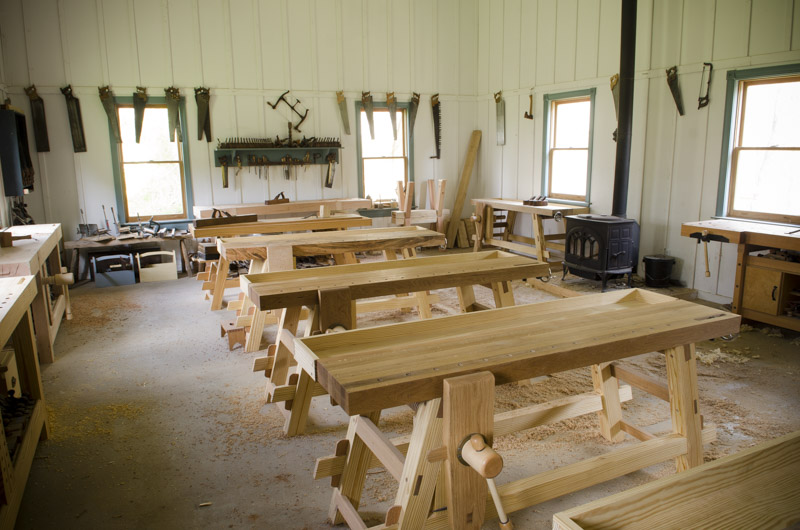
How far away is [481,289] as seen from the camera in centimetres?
727

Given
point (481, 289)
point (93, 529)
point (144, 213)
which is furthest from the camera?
point (144, 213)

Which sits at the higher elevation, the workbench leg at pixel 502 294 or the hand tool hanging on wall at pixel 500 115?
the hand tool hanging on wall at pixel 500 115

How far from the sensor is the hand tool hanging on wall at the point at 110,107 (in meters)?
8.13

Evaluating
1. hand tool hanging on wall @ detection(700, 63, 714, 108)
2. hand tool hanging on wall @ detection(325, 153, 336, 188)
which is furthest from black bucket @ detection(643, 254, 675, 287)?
hand tool hanging on wall @ detection(325, 153, 336, 188)

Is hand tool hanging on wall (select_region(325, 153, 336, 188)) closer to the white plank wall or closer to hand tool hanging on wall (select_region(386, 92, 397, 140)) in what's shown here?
the white plank wall

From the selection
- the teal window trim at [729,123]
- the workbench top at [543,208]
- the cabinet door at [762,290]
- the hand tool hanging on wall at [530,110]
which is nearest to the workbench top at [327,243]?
the cabinet door at [762,290]

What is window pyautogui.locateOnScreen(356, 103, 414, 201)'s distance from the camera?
987 centimetres

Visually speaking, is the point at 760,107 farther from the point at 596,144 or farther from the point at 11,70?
the point at 11,70

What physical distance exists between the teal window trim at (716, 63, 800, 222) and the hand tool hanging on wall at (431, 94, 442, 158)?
493 cm

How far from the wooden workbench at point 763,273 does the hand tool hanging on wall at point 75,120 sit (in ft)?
26.2

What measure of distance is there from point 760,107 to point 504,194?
443 centimetres

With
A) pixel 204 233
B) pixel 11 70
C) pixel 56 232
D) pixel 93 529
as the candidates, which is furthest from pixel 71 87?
pixel 93 529

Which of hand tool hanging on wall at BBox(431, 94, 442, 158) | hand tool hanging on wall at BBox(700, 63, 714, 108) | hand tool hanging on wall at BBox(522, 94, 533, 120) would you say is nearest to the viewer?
hand tool hanging on wall at BBox(700, 63, 714, 108)

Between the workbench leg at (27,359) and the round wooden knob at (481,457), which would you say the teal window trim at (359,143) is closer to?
the workbench leg at (27,359)
